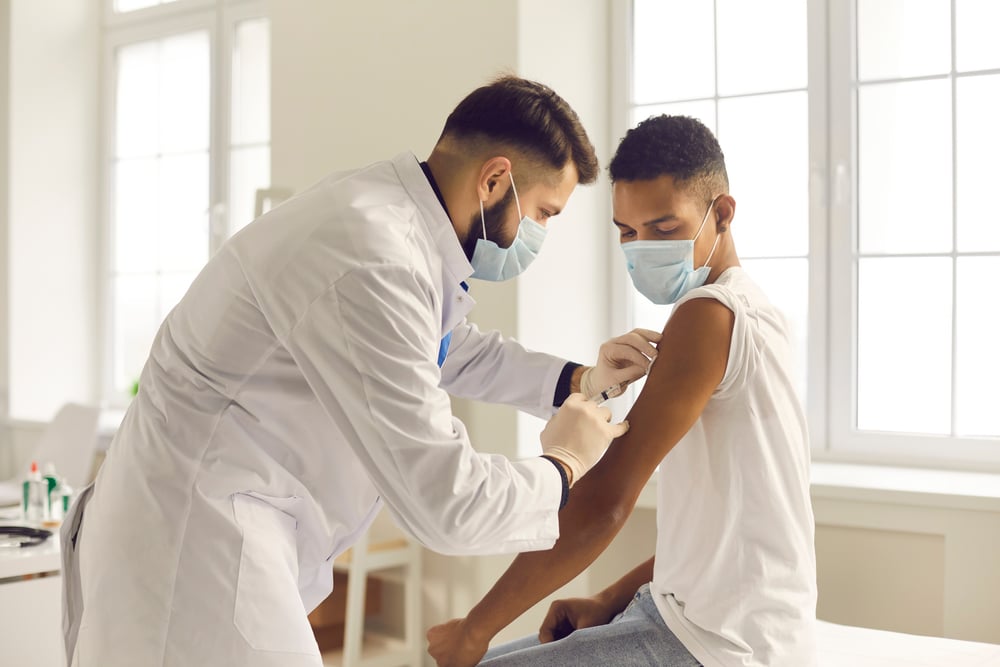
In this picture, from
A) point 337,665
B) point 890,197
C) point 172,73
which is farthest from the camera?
point 172,73

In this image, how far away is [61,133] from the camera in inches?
188

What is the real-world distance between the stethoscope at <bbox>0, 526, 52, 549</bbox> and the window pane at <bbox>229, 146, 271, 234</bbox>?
1.91 meters

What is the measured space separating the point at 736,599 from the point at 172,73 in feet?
13.4

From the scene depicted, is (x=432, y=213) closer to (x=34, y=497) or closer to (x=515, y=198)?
(x=515, y=198)

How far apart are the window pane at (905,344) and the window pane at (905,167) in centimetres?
6

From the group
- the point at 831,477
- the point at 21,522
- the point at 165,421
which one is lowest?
the point at 21,522

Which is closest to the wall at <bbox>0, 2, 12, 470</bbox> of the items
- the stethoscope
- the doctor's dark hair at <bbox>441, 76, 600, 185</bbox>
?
the stethoscope

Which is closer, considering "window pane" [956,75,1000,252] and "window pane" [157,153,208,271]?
"window pane" [956,75,1000,252]

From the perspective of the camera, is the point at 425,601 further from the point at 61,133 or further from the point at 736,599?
the point at 61,133

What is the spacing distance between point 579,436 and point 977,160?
1839 mm

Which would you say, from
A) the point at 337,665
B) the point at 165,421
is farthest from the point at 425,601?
the point at 165,421

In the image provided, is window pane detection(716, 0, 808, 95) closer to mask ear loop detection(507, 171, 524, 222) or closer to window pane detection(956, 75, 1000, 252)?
window pane detection(956, 75, 1000, 252)

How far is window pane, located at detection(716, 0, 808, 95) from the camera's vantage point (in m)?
2.87

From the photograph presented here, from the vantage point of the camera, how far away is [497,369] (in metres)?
1.80
